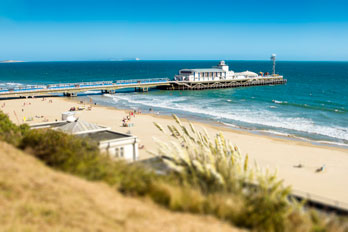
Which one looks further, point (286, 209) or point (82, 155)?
point (82, 155)

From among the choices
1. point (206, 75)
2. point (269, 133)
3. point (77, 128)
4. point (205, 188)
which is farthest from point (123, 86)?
point (205, 188)

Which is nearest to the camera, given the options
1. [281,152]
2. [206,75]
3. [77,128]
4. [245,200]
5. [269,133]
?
[245,200]

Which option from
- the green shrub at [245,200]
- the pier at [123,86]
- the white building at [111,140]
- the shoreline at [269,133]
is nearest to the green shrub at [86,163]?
the green shrub at [245,200]

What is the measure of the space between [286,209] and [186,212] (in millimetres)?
2549

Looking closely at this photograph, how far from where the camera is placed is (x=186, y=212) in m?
7.92

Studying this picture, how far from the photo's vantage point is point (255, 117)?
40406mm

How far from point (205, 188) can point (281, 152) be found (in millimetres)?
17402

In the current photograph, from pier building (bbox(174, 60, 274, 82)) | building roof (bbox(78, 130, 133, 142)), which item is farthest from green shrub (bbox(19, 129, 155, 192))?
pier building (bbox(174, 60, 274, 82))

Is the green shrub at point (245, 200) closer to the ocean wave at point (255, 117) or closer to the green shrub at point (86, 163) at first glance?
the green shrub at point (86, 163)

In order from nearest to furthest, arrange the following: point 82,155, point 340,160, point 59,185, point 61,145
Answer: point 59,185, point 82,155, point 61,145, point 340,160

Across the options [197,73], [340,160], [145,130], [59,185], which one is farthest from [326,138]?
[197,73]

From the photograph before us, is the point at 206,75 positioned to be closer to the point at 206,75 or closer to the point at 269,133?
the point at 206,75

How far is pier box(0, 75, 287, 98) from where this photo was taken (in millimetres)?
55094

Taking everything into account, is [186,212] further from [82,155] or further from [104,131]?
[104,131]
